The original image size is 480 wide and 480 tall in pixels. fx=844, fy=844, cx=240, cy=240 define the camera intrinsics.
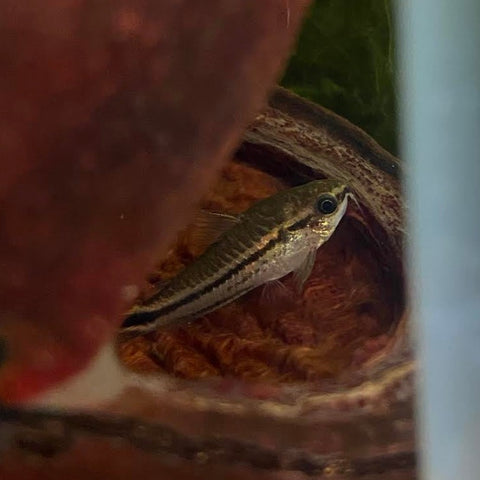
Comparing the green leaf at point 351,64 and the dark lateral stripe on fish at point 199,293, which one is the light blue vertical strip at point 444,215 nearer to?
the green leaf at point 351,64

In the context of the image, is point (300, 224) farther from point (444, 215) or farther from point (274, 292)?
point (444, 215)

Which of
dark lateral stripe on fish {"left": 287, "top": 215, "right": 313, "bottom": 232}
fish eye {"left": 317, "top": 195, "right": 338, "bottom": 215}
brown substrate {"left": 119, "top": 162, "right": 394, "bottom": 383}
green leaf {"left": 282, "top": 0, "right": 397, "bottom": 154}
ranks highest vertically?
green leaf {"left": 282, "top": 0, "right": 397, "bottom": 154}

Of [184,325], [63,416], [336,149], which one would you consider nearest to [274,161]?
[336,149]

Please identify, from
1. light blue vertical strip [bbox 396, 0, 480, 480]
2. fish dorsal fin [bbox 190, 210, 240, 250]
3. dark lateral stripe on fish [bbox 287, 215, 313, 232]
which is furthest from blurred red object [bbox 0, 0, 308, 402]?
light blue vertical strip [bbox 396, 0, 480, 480]

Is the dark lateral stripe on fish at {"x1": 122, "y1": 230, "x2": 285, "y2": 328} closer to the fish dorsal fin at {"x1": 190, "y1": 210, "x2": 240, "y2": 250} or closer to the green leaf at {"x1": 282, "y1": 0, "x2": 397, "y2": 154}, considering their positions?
the fish dorsal fin at {"x1": 190, "y1": 210, "x2": 240, "y2": 250}

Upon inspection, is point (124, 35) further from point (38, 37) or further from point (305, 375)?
point (305, 375)
